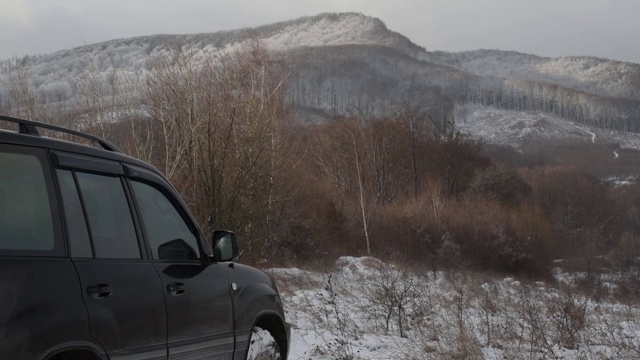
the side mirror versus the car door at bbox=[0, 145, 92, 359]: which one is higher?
the car door at bbox=[0, 145, 92, 359]

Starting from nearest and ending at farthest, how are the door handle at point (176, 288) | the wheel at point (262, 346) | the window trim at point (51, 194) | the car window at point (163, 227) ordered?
the window trim at point (51, 194)
the door handle at point (176, 288)
the car window at point (163, 227)
the wheel at point (262, 346)

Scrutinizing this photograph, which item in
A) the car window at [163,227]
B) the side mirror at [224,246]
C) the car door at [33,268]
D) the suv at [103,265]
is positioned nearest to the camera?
the car door at [33,268]

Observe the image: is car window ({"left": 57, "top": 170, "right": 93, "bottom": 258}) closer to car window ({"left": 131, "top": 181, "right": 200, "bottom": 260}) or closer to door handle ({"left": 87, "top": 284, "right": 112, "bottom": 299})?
door handle ({"left": 87, "top": 284, "right": 112, "bottom": 299})

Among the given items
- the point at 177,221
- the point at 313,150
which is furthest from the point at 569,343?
the point at 313,150

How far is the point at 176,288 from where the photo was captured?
14.8 feet

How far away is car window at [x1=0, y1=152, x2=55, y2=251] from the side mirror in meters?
1.74

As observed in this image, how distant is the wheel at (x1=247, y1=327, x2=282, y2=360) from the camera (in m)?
5.61

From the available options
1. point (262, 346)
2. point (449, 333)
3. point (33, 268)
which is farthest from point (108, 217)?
point (449, 333)

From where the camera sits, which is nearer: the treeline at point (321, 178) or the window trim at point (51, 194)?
the window trim at point (51, 194)

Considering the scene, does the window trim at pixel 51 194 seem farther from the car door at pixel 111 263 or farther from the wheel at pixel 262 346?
the wheel at pixel 262 346

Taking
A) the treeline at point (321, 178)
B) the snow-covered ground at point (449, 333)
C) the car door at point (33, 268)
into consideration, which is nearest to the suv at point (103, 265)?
the car door at point (33, 268)

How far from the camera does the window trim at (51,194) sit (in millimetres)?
3498

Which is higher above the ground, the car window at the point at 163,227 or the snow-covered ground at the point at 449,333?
the car window at the point at 163,227

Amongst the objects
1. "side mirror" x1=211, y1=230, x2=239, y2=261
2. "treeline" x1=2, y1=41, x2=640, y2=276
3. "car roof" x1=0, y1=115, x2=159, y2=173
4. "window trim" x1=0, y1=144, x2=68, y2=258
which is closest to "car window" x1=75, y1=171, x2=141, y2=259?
"car roof" x1=0, y1=115, x2=159, y2=173
